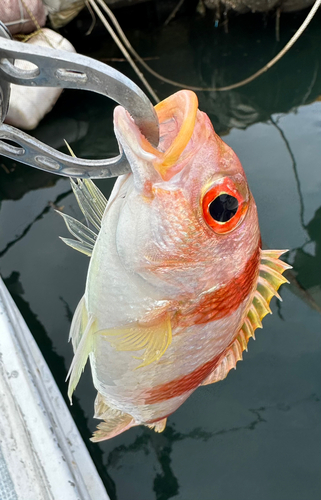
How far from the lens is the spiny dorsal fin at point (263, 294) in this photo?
3.94 ft

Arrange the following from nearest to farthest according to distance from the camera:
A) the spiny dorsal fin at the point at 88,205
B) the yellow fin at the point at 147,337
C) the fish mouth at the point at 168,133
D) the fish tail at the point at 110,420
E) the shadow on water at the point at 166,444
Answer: the fish mouth at the point at 168,133
the yellow fin at the point at 147,337
the spiny dorsal fin at the point at 88,205
the fish tail at the point at 110,420
the shadow on water at the point at 166,444

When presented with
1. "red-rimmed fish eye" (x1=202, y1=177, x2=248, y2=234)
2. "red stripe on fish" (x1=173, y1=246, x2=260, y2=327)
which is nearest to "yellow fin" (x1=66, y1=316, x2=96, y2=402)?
"red stripe on fish" (x1=173, y1=246, x2=260, y2=327)

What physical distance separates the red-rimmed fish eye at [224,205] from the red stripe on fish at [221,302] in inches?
7.1

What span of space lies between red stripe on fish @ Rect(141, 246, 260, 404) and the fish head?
6 cm

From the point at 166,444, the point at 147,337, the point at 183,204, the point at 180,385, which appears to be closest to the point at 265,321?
the point at 166,444

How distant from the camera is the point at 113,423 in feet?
4.88

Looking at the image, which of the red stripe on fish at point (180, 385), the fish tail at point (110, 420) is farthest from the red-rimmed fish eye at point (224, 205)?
the fish tail at point (110, 420)

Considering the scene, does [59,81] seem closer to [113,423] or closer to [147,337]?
[147,337]

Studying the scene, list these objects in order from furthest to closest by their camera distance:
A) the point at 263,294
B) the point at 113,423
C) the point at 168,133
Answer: the point at 113,423 → the point at 263,294 → the point at 168,133

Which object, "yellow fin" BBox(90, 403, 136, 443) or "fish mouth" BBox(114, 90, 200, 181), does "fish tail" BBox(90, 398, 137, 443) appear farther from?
"fish mouth" BBox(114, 90, 200, 181)

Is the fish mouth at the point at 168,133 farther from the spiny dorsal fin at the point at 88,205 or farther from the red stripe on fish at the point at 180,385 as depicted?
the red stripe on fish at the point at 180,385

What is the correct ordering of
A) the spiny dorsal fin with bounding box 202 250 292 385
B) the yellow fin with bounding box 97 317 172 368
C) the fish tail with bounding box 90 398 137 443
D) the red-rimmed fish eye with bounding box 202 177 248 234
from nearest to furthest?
the red-rimmed fish eye with bounding box 202 177 248 234 < the yellow fin with bounding box 97 317 172 368 < the spiny dorsal fin with bounding box 202 250 292 385 < the fish tail with bounding box 90 398 137 443

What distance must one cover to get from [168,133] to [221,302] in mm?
468

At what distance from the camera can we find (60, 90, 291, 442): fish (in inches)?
30.5
